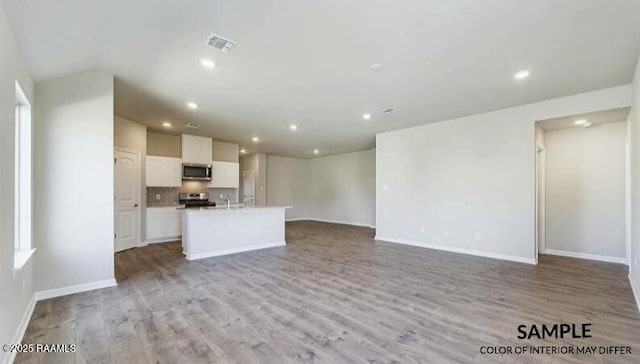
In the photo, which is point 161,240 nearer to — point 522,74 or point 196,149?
point 196,149

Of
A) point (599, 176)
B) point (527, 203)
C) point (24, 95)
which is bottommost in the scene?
point (527, 203)

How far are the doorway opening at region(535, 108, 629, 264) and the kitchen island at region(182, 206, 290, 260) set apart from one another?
5098 millimetres

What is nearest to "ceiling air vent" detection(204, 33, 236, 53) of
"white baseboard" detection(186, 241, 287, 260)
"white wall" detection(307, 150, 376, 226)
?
"white baseboard" detection(186, 241, 287, 260)

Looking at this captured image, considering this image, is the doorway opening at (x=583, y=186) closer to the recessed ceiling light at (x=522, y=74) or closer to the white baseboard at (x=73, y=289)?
the recessed ceiling light at (x=522, y=74)

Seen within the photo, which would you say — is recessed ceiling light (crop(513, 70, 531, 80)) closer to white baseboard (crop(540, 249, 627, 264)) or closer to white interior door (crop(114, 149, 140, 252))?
white baseboard (crop(540, 249, 627, 264))

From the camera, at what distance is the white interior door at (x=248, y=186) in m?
11.1

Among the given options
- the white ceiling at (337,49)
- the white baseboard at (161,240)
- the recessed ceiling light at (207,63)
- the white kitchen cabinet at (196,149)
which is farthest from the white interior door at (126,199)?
the recessed ceiling light at (207,63)

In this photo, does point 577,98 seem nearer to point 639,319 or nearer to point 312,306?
point 639,319

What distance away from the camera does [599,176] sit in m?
5.29

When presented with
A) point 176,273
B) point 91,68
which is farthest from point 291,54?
point 176,273

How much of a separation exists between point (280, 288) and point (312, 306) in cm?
74

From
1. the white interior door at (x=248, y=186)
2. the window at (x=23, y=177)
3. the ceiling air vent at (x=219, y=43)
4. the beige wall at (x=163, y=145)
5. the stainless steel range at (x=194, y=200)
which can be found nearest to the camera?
the ceiling air vent at (x=219, y=43)

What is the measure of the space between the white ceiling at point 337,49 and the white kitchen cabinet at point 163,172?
222 centimetres

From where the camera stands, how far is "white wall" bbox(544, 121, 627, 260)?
512 cm
